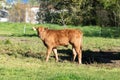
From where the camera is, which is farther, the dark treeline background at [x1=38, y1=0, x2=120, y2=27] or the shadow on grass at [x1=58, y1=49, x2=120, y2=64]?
the dark treeline background at [x1=38, y1=0, x2=120, y2=27]

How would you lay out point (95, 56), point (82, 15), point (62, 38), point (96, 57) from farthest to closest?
point (82, 15), point (95, 56), point (96, 57), point (62, 38)

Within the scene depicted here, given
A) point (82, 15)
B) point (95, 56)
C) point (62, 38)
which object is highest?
point (62, 38)

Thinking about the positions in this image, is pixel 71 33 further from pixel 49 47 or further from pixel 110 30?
pixel 110 30

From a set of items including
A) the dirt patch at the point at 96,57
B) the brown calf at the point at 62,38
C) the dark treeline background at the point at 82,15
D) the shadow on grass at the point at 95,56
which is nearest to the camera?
the brown calf at the point at 62,38

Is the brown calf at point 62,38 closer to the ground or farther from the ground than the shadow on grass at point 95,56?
farther from the ground

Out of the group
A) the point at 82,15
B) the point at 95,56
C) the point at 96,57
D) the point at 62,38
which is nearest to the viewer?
the point at 62,38

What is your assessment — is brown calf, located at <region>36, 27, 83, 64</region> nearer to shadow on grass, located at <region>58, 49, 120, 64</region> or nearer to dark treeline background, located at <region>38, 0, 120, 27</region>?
shadow on grass, located at <region>58, 49, 120, 64</region>

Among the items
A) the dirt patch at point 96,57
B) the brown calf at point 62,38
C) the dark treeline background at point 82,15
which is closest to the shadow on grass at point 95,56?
the dirt patch at point 96,57

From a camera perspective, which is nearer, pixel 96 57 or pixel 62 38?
pixel 62 38

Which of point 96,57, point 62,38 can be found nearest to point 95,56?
point 96,57

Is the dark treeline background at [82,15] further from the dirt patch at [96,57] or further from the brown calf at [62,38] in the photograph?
the brown calf at [62,38]

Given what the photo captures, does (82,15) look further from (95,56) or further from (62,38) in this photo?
(62,38)

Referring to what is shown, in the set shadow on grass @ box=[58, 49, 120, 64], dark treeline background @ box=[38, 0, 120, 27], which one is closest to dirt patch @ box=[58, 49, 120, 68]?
shadow on grass @ box=[58, 49, 120, 64]

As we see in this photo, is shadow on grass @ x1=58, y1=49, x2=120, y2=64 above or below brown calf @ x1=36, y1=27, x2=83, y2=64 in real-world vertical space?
below
